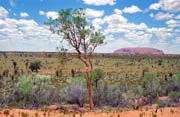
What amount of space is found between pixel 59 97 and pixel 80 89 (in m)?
2.71

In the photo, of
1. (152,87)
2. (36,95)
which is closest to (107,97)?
(36,95)

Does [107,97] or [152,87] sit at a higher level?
[152,87]

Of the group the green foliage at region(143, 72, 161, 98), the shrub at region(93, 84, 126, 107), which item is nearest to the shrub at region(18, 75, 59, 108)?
the shrub at region(93, 84, 126, 107)

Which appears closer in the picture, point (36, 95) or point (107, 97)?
point (107, 97)

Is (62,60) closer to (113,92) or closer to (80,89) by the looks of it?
(80,89)

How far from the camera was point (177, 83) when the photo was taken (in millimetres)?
33312

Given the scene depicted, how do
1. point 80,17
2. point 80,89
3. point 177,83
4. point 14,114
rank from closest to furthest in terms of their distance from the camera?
point 14,114
point 80,17
point 80,89
point 177,83

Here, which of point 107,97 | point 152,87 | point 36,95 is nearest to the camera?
point 107,97

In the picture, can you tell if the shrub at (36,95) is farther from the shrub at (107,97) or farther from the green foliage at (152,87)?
the green foliage at (152,87)

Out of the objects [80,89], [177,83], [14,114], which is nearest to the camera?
[14,114]

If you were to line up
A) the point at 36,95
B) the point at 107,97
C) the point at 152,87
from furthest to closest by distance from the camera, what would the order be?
the point at 152,87 → the point at 36,95 → the point at 107,97

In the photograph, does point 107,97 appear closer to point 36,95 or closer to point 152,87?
point 36,95

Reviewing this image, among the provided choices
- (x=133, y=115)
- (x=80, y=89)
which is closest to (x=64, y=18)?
(x=80, y=89)

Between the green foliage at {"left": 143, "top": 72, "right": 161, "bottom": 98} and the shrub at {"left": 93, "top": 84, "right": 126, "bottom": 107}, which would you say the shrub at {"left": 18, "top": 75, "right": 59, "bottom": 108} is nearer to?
the shrub at {"left": 93, "top": 84, "right": 126, "bottom": 107}
